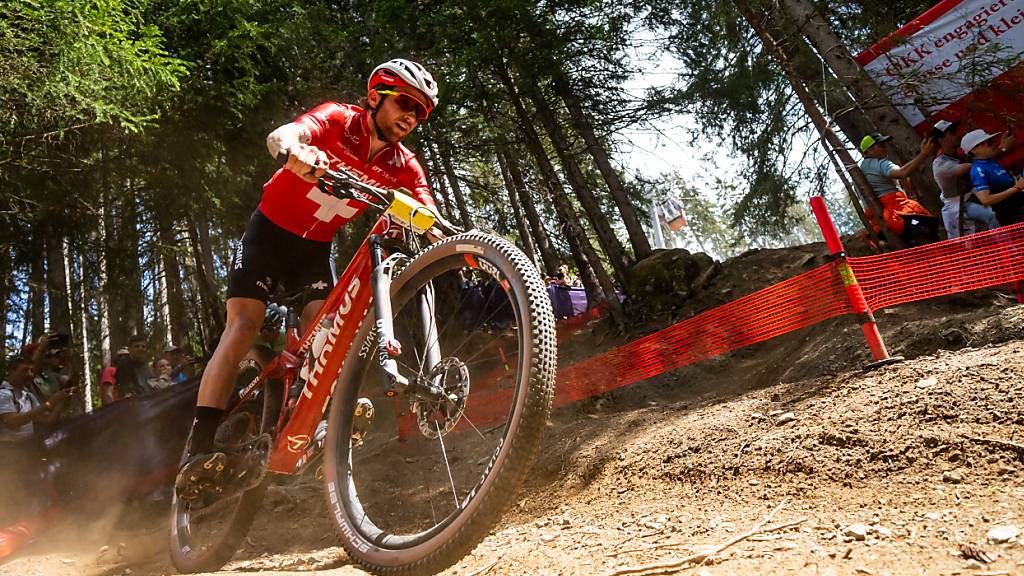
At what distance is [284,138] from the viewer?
8.89ft

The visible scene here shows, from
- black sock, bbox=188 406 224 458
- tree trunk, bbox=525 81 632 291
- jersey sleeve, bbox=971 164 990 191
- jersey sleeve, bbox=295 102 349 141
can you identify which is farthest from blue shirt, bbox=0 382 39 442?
jersey sleeve, bbox=971 164 990 191

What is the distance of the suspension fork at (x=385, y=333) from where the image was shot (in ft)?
8.22

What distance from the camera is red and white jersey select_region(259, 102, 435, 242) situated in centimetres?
325

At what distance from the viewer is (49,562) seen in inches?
188

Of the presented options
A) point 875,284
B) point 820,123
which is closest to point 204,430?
point 875,284

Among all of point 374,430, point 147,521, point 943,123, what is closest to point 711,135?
point 943,123

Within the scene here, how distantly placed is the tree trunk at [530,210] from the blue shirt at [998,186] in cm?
712

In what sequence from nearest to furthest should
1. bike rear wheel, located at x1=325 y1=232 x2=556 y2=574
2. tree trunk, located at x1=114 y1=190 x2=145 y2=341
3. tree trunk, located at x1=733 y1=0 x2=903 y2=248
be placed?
bike rear wheel, located at x1=325 y1=232 x2=556 y2=574 → tree trunk, located at x1=733 y1=0 x2=903 y2=248 → tree trunk, located at x1=114 y1=190 x2=145 y2=341

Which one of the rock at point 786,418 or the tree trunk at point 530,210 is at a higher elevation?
the tree trunk at point 530,210

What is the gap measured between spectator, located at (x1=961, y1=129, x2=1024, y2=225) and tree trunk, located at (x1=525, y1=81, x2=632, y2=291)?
19.5 ft

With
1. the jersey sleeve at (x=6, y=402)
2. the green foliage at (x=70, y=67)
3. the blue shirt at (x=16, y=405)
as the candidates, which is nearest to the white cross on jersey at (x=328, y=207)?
the blue shirt at (x=16, y=405)

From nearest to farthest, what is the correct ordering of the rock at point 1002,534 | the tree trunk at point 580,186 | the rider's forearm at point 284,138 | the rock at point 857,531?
the rock at point 1002,534
the rock at point 857,531
the rider's forearm at point 284,138
the tree trunk at point 580,186

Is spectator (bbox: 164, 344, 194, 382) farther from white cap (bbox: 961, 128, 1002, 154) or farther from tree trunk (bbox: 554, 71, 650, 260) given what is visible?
white cap (bbox: 961, 128, 1002, 154)

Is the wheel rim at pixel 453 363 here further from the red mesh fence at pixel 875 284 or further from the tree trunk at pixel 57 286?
the tree trunk at pixel 57 286
